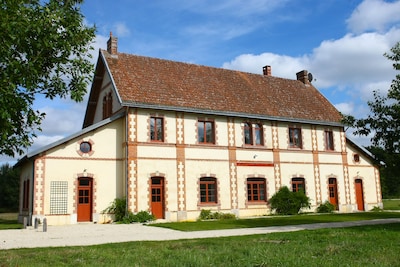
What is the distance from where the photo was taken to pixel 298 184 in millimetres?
24547

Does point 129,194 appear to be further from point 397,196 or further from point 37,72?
point 397,196

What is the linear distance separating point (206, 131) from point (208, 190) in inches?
120

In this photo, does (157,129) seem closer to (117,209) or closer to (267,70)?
(117,209)

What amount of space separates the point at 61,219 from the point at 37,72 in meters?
13.1

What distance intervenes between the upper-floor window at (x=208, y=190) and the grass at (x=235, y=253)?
412 inches

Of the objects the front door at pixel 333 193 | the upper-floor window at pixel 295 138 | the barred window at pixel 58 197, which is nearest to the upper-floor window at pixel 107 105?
the barred window at pixel 58 197

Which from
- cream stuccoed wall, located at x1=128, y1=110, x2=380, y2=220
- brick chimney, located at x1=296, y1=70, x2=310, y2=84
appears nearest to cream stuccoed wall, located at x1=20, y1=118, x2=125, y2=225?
cream stuccoed wall, located at x1=128, y1=110, x2=380, y2=220

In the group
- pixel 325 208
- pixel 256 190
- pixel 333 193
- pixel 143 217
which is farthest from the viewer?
pixel 333 193

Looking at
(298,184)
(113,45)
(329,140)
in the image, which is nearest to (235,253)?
(113,45)

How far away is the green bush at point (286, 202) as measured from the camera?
75.4ft

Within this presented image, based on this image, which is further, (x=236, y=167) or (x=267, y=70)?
(x=267, y=70)

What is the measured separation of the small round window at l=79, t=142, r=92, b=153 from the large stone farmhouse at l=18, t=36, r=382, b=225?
0.15 feet

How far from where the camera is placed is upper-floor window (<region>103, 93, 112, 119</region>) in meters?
22.0

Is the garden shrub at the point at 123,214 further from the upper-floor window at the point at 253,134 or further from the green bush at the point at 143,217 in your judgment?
the upper-floor window at the point at 253,134
